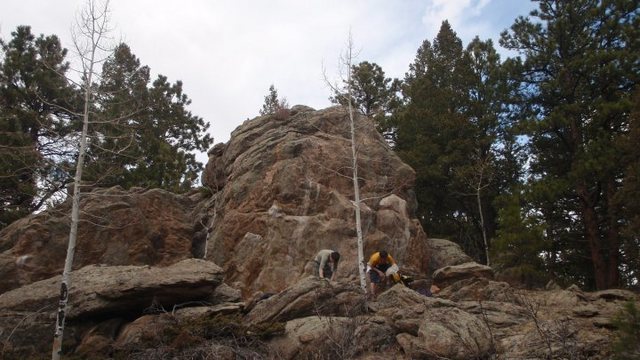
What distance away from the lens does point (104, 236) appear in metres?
17.2

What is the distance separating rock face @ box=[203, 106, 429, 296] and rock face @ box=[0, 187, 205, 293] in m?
1.62

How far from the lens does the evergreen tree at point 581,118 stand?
18266 millimetres

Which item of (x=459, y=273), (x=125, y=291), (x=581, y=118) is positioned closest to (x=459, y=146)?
(x=581, y=118)

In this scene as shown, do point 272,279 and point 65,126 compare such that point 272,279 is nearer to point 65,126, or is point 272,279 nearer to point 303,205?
point 303,205

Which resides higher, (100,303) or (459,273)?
(459,273)

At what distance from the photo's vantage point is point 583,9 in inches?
807

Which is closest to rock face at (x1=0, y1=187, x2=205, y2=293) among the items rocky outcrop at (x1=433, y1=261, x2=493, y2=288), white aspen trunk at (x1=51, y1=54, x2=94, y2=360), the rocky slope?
the rocky slope

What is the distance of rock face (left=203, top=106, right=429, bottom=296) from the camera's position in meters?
16.7

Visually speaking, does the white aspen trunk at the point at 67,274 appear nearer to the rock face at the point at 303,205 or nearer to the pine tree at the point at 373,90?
the rock face at the point at 303,205

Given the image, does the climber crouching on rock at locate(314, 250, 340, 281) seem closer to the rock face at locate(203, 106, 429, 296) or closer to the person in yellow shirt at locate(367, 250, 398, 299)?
the person in yellow shirt at locate(367, 250, 398, 299)

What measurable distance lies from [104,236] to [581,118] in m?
18.4

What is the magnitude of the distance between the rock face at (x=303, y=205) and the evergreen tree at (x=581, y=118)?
545cm

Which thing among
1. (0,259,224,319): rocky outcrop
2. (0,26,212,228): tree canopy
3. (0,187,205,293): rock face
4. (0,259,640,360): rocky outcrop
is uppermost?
(0,26,212,228): tree canopy

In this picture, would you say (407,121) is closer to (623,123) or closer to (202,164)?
(623,123)
